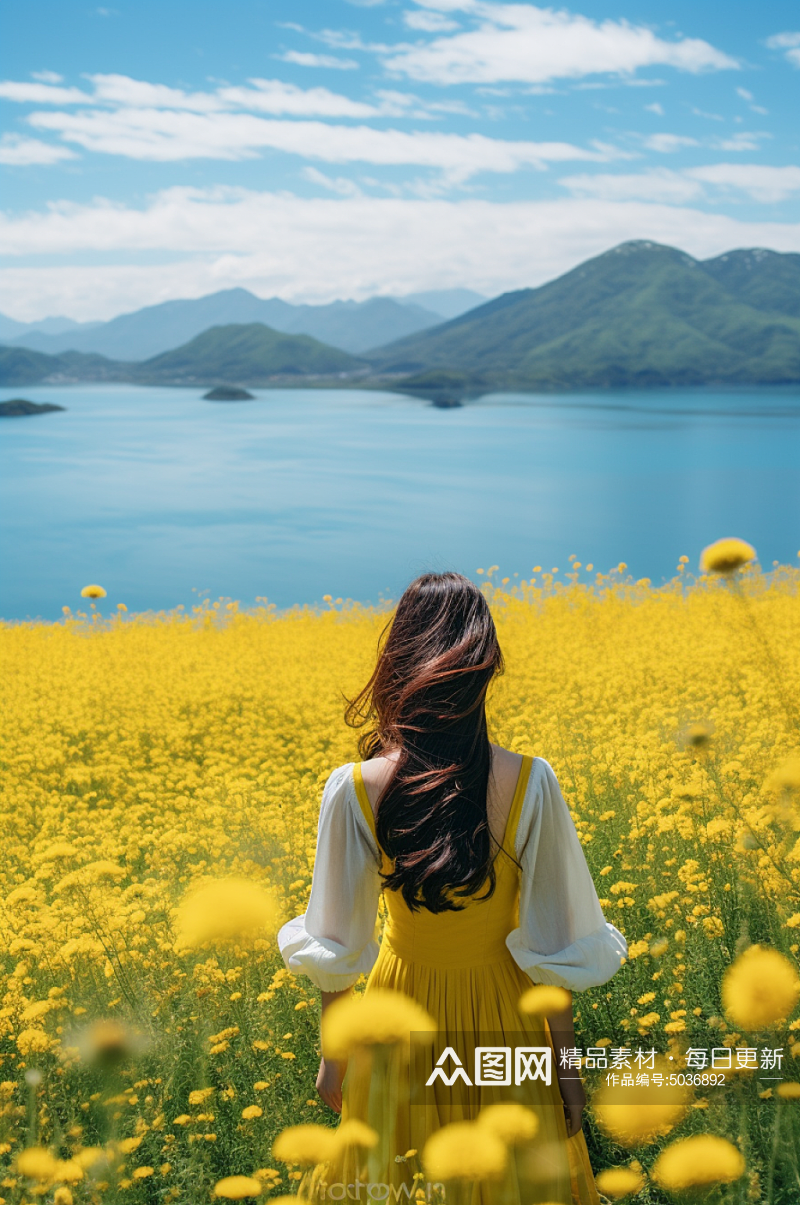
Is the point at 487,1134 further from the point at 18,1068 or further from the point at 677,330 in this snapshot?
the point at 677,330

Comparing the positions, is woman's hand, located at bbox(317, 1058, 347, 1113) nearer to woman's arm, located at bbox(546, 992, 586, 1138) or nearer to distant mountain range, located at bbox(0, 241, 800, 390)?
woman's arm, located at bbox(546, 992, 586, 1138)

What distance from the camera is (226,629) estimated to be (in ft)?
36.7

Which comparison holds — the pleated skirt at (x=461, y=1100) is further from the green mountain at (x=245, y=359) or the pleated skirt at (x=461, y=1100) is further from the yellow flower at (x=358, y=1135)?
the green mountain at (x=245, y=359)

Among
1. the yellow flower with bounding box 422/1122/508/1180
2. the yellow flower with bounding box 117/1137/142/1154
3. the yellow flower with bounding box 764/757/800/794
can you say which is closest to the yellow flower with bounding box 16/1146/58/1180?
the yellow flower with bounding box 117/1137/142/1154

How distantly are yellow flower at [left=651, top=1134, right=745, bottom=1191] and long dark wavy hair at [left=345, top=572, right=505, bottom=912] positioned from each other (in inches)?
21.8

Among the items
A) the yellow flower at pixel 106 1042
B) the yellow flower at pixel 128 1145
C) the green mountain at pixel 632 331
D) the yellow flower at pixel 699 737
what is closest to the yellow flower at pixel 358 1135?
the yellow flower at pixel 128 1145

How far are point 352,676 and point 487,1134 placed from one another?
6703 millimetres

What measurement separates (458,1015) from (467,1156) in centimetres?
66

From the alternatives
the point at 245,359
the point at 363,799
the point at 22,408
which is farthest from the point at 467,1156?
the point at 245,359

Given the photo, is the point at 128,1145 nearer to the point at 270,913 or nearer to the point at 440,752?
the point at 270,913

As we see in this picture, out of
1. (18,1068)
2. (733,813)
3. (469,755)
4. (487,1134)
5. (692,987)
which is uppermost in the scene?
(469,755)

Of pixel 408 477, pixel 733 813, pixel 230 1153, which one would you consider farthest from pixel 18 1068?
pixel 408 477

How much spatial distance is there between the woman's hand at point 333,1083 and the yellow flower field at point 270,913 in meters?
0.19

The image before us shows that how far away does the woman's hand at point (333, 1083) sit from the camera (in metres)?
1.81
